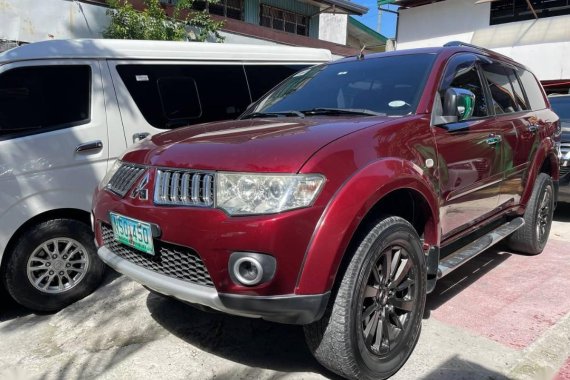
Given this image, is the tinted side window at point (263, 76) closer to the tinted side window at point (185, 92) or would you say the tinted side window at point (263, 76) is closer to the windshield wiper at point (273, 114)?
the tinted side window at point (185, 92)

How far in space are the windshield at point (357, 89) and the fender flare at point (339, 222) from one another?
2.43ft

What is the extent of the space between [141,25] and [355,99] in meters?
Answer: 7.51

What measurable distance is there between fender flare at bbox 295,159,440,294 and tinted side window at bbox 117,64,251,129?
2608mm

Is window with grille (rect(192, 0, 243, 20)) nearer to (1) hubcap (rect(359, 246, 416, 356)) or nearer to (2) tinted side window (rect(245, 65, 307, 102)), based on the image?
(2) tinted side window (rect(245, 65, 307, 102))

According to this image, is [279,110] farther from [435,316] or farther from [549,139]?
[549,139]

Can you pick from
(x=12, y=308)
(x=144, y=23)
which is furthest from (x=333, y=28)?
(x=12, y=308)

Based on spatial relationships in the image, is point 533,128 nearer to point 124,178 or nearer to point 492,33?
point 124,178

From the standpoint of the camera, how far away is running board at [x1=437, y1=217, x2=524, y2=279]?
317 cm

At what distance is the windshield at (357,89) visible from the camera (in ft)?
10.4

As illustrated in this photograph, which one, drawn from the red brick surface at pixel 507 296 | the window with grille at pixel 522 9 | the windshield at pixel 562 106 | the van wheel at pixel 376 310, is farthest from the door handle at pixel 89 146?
the window with grille at pixel 522 9

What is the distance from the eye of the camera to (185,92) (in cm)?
466

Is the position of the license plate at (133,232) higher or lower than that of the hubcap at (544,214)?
higher

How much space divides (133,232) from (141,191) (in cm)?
22

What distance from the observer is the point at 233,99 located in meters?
5.04
